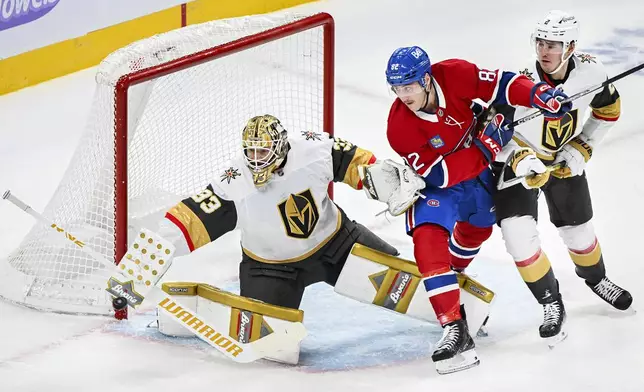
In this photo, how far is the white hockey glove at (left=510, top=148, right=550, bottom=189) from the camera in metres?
4.04

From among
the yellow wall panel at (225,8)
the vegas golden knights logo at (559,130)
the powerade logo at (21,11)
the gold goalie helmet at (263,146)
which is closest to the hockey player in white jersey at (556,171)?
the vegas golden knights logo at (559,130)

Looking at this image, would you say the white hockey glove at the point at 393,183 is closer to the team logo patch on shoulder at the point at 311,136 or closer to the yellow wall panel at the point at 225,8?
the team logo patch on shoulder at the point at 311,136

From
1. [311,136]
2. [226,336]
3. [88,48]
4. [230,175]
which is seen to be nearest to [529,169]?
[311,136]

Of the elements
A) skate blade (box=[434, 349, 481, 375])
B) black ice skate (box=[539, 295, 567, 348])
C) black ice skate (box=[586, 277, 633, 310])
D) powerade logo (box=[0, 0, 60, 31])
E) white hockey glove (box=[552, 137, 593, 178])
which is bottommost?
skate blade (box=[434, 349, 481, 375])

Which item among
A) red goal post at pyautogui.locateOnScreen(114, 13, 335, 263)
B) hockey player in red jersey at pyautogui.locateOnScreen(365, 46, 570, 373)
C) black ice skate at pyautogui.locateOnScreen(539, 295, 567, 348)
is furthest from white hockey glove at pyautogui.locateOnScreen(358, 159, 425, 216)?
red goal post at pyautogui.locateOnScreen(114, 13, 335, 263)

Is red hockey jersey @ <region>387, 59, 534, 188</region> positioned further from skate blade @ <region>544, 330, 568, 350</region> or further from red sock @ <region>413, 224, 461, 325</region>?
skate blade @ <region>544, 330, 568, 350</region>

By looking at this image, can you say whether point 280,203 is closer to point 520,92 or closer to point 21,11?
point 520,92

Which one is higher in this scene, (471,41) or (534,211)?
(471,41)

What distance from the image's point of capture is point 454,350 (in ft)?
13.1

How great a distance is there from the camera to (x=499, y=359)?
413cm

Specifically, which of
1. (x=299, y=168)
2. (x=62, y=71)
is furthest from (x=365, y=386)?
(x=62, y=71)

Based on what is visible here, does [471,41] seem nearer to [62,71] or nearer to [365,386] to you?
[62,71]

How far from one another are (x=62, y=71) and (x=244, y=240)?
93.0 inches

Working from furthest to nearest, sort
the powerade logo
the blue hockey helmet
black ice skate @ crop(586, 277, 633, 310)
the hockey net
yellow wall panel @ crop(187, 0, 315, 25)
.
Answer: yellow wall panel @ crop(187, 0, 315, 25) < the powerade logo < the hockey net < black ice skate @ crop(586, 277, 633, 310) < the blue hockey helmet
